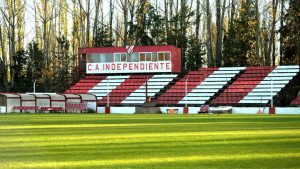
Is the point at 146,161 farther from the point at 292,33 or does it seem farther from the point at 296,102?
the point at 292,33

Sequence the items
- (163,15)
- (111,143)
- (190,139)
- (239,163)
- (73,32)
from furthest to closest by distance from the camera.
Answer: (73,32), (163,15), (190,139), (111,143), (239,163)

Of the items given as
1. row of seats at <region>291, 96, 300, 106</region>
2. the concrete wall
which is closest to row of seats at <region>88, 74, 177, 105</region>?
the concrete wall

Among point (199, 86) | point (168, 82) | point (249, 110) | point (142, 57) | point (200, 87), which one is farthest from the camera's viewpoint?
point (142, 57)

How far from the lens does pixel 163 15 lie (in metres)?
89.8

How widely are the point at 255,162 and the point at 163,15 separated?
3065 inches

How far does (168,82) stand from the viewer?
7069 cm

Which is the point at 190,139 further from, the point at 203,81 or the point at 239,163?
the point at 203,81

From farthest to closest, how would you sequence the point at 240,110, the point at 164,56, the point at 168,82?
the point at 164,56 < the point at 168,82 < the point at 240,110

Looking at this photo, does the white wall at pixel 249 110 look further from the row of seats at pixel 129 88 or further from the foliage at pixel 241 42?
the foliage at pixel 241 42

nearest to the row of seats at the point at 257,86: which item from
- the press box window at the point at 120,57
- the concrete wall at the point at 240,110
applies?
the concrete wall at the point at 240,110

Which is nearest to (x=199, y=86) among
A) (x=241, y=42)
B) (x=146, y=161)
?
(x=241, y=42)

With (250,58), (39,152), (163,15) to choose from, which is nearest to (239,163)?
(39,152)

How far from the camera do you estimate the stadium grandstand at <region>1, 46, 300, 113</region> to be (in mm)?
64188

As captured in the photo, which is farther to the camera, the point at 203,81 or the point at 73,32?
the point at 73,32
